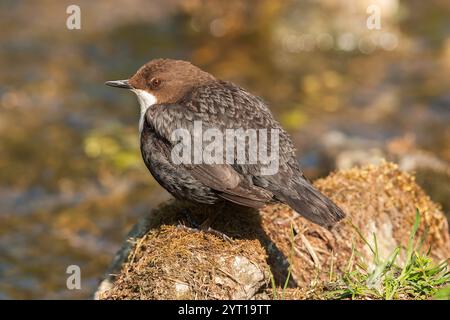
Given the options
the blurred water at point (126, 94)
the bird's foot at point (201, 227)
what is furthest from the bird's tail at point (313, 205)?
the blurred water at point (126, 94)

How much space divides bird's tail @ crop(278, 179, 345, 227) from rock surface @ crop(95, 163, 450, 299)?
0.79 ft

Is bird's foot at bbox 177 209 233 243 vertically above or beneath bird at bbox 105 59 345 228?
beneath

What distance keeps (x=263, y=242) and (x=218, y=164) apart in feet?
2.31

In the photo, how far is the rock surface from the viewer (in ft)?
15.0

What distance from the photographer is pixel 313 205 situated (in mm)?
4809

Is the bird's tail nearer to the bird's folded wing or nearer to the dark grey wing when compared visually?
the dark grey wing

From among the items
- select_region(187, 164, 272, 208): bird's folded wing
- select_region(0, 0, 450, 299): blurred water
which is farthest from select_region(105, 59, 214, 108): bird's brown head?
select_region(0, 0, 450, 299): blurred water

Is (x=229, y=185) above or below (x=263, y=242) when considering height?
above

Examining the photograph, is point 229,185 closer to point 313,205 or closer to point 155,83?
point 313,205

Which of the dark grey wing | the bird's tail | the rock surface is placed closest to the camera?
the rock surface

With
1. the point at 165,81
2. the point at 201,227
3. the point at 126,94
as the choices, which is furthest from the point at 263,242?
the point at 126,94

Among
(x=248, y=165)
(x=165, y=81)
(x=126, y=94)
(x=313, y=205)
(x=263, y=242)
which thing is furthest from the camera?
(x=126, y=94)

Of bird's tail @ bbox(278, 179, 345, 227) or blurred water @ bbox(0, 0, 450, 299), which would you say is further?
blurred water @ bbox(0, 0, 450, 299)
